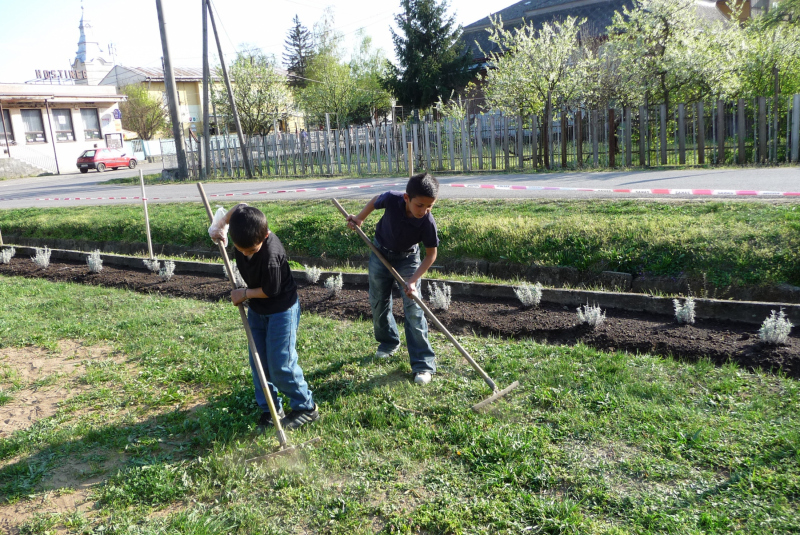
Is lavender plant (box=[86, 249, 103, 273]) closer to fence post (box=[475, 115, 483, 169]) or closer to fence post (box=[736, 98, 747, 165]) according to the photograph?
fence post (box=[475, 115, 483, 169])

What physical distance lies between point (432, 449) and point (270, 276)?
4.68ft

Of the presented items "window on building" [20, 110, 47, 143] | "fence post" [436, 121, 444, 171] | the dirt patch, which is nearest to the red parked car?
"window on building" [20, 110, 47, 143]

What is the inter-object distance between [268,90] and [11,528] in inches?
1277

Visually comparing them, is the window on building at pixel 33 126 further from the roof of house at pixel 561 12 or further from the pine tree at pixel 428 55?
the roof of house at pixel 561 12

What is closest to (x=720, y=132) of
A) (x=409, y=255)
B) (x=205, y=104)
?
(x=409, y=255)

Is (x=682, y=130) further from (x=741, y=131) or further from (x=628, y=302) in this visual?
(x=628, y=302)

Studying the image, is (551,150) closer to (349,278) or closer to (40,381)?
(349,278)

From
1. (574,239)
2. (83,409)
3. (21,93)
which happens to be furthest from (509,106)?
(21,93)

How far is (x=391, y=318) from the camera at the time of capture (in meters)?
4.86

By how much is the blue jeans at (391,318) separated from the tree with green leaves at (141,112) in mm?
54799

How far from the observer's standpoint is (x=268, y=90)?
32.9 metres

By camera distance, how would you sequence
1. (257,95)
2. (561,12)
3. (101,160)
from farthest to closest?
(101,160)
(561,12)
(257,95)

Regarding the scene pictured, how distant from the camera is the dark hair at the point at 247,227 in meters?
3.48

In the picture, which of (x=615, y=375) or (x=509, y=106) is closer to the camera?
(x=615, y=375)
